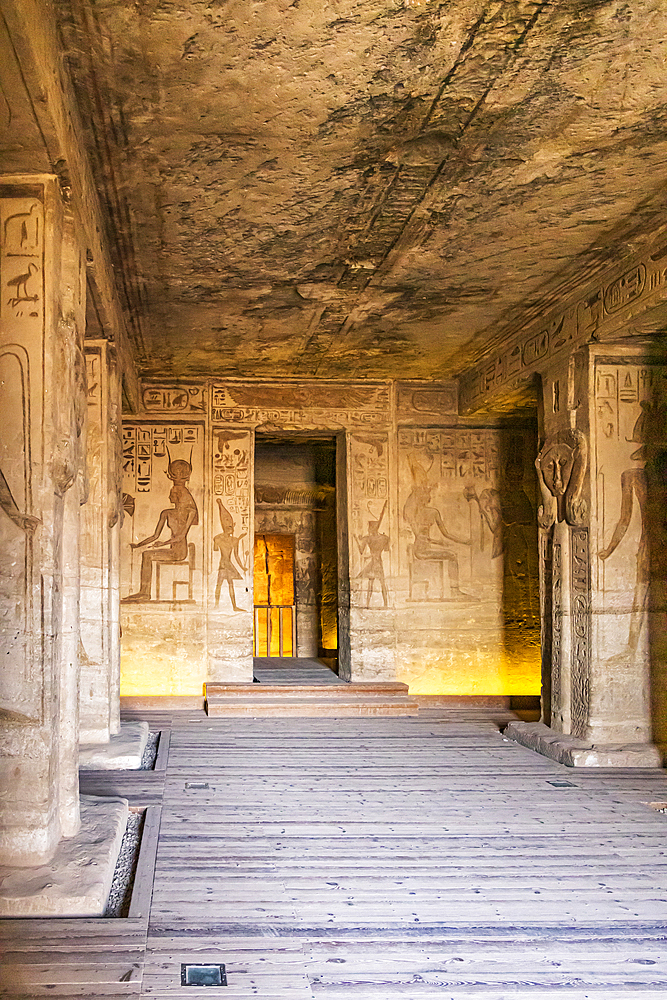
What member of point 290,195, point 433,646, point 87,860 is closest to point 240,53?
point 290,195

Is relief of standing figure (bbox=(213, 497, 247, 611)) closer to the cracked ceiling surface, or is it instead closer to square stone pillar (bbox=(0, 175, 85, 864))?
the cracked ceiling surface

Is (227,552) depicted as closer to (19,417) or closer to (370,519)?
(370,519)

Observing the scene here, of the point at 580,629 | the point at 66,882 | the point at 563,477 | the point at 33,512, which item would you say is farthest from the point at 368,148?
the point at 580,629

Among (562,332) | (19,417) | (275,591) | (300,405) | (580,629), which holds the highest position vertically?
(562,332)

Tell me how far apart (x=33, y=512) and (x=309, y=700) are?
5.50 metres

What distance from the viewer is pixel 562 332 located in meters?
6.86

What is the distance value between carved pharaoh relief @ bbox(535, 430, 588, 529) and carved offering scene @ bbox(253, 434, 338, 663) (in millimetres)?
6003

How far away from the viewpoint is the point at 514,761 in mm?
6297

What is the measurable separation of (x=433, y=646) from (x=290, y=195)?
19.6 feet

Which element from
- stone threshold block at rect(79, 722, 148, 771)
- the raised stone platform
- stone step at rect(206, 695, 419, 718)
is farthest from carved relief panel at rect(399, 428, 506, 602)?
stone threshold block at rect(79, 722, 148, 771)

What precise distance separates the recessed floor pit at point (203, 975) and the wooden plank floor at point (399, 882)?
3 cm

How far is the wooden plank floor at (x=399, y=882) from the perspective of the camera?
2.88 m

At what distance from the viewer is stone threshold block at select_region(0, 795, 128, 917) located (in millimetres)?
3229

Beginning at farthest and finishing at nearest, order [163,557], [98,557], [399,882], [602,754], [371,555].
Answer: [371,555] < [163,557] < [98,557] < [602,754] < [399,882]
